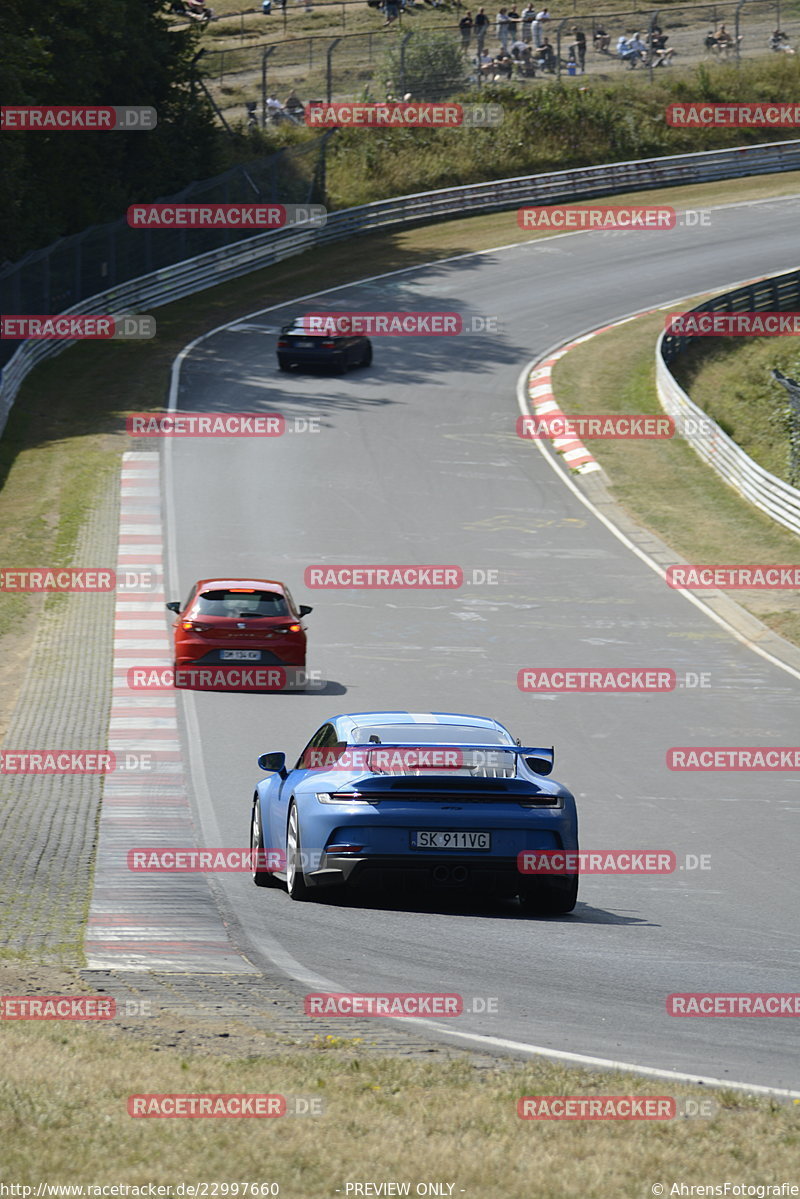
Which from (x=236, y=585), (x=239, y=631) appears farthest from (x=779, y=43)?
(x=239, y=631)

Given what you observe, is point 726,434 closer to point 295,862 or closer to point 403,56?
point 295,862

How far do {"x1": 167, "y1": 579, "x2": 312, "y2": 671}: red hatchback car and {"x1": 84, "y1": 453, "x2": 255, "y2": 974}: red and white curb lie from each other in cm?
93

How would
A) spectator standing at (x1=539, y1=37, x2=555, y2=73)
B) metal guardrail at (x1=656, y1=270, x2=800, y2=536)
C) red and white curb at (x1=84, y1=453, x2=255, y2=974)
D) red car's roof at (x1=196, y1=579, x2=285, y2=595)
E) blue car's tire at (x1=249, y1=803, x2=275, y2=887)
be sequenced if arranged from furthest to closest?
spectator standing at (x1=539, y1=37, x2=555, y2=73) → metal guardrail at (x1=656, y1=270, x2=800, y2=536) → red car's roof at (x1=196, y1=579, x2=285, y2=595) → blue car's tire at (x1=249, y1=803, x2=275, y2=887) → red and white curb at (x1=84, y1=453, x2=255, y2=974)

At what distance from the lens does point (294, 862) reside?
35.0ft

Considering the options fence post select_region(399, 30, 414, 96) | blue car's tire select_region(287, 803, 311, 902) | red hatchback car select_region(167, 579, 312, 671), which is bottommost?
red hatchback car select_region(167, 579, 312, 671)

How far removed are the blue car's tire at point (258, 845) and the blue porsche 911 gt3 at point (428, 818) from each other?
0.89m

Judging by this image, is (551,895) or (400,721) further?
(400,721)

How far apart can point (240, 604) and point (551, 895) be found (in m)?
11.6

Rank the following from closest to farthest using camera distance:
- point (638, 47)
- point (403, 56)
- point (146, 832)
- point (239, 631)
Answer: point (146, 832) < point (239, 631) < point (403, 56) < point (638, 47)

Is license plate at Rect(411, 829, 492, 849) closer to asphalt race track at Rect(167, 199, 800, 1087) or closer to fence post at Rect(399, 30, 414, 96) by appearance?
asphalt race track at Rect(167, 199, 800, 1087)

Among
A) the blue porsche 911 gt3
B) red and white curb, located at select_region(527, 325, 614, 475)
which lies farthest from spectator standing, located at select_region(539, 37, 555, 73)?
the blue porsche 911 gt3

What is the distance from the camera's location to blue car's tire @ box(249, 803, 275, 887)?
11688 mm

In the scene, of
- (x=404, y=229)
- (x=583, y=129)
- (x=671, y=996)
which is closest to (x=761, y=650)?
(x=671, y=996)

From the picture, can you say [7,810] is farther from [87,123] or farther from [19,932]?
[87,123]
